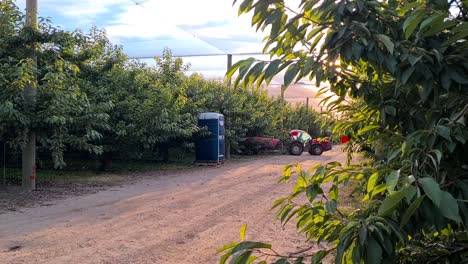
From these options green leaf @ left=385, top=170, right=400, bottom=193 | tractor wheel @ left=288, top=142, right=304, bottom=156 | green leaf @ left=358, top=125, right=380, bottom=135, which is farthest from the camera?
tractor wheel @ left=288, top=142, right=304, bottom=156

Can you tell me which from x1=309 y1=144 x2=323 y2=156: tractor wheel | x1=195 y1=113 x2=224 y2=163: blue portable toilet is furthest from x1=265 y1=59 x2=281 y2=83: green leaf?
x1=309 y1=144 x2=323 y2=156: tractor wheel

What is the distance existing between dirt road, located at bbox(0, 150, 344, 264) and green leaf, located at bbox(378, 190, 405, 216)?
483cm

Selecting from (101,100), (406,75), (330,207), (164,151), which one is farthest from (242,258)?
(164,151)

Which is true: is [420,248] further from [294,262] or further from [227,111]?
[227,111]

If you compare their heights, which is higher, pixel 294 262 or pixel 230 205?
pixel 294 262

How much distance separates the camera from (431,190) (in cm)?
132

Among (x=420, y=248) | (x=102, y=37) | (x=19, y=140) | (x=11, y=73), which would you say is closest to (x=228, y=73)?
(x=420, y=248)

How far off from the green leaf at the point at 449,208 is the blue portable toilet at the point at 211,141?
18505 millimetres

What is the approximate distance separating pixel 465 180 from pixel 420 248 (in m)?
0.47

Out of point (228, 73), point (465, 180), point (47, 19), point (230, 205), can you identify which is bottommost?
point (230, 205)

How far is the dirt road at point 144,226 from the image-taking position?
6281mm

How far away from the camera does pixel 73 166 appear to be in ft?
57.7

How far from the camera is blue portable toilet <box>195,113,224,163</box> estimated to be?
19953 millimetres

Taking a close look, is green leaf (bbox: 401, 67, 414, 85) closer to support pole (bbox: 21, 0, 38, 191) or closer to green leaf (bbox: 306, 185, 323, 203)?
green leaf (bbox: 306, 185, 323, 203)
